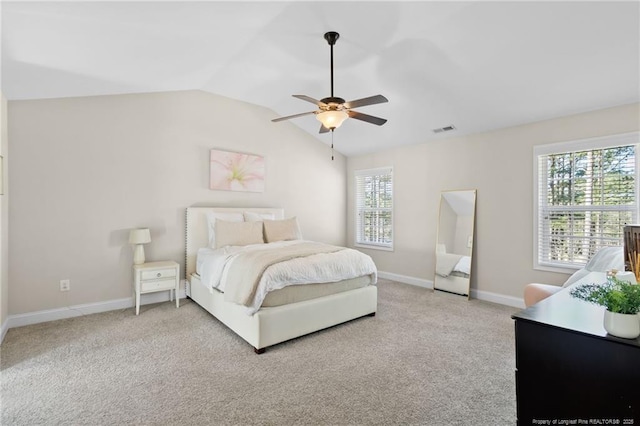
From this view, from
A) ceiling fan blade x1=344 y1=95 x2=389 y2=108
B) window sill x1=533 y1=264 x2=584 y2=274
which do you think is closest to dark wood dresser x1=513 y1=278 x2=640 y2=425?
ceiling fan blade x1=344 y1=95 x2=389 y2=108

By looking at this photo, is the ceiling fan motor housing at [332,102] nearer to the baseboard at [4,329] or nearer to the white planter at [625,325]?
the white planter at [625,325]

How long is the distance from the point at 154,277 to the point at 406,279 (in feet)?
12.5

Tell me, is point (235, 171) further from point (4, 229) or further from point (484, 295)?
point (484, 295)

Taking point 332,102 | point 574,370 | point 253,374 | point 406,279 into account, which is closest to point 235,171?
point 332,102

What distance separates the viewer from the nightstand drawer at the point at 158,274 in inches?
146

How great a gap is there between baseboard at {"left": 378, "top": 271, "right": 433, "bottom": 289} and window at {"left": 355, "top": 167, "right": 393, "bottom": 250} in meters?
0.48

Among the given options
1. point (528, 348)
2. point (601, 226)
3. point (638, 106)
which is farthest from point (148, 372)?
point (638, 106)

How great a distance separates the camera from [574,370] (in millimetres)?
1254

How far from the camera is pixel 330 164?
19.9 ft

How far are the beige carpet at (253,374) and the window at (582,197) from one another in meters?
1.18

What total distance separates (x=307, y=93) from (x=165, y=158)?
6.95 ft

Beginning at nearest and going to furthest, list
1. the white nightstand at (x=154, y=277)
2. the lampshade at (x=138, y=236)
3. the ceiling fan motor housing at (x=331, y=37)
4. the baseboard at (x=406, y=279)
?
the ceiling fan motor housing at (x=331, y=37) → the white nightstand at (x=154, y=277) → the lampshade at (x=138, y=236) → the baseboard at (x=406, y=279)

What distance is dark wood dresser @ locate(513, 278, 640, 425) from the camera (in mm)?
1145

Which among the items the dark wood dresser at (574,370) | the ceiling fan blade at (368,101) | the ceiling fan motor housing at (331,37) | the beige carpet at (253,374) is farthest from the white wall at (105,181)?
the dark wood dresser at (574,370)
